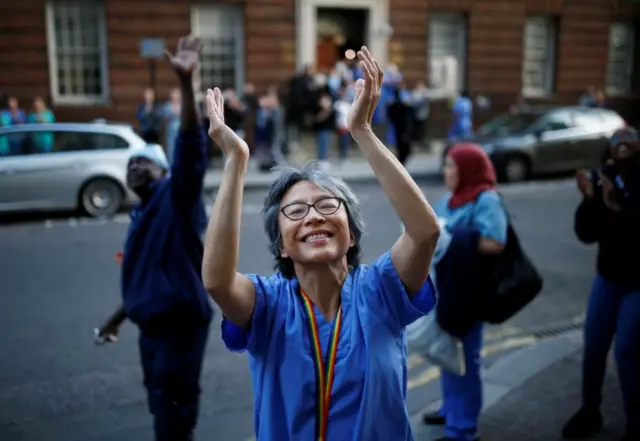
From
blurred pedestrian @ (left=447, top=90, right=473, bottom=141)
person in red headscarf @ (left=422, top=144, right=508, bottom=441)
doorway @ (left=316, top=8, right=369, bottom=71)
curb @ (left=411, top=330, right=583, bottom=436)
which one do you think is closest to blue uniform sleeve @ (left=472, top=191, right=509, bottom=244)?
person in red headscarf @ (left=422, top=144, right=508, bottom=441)

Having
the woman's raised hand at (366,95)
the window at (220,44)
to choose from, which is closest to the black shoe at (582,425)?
the woman's raised hand at (366,95)

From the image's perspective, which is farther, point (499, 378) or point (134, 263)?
point (499, 378)

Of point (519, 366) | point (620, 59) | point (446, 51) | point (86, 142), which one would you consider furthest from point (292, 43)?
point (519, 366)

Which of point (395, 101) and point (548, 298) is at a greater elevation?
point (395, 101)

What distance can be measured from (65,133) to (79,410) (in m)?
8.43

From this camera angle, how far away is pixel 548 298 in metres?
7.88

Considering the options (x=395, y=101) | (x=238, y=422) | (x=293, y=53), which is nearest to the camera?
(x=238, y=422)

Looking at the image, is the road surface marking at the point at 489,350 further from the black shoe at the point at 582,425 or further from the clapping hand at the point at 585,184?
the clapping hand at the point at 585,184

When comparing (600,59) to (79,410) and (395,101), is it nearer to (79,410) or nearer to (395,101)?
(395,101)

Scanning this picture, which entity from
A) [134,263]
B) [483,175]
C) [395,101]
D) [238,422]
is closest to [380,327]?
[134,263]

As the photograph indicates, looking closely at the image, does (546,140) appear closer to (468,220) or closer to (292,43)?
(292,43)

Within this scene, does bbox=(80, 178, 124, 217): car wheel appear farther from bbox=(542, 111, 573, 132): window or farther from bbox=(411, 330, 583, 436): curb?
bbox=(542, 111, 573, 132): window

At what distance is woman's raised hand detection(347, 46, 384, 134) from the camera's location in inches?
94.7

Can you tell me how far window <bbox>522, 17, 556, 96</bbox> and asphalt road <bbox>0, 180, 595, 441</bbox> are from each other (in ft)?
43.6
